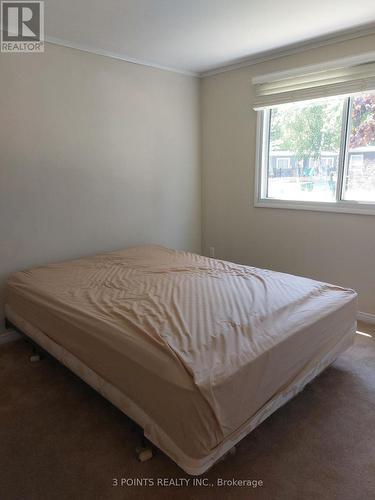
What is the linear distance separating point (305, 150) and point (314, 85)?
1.89ft

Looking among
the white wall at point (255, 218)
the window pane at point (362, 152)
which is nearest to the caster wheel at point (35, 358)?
the white wall at point (255, 218)

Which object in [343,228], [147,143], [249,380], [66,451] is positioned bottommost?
[66,451]

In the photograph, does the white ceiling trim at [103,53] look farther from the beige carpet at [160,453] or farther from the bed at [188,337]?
the beige carpet at [160,453]

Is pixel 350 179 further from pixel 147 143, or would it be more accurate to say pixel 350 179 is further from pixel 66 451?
pixel 66 451

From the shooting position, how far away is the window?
2.99m

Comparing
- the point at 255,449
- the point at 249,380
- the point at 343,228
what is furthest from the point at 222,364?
the point at 343,228

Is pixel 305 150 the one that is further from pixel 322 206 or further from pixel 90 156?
pixel 90 156

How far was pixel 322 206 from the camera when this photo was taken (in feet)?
10.6

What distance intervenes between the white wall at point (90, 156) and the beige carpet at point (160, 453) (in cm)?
126

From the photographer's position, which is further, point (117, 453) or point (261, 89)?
point (261, 89)

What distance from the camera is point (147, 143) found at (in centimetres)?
361

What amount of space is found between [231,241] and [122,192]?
1381mm

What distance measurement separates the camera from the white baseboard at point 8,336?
285cm

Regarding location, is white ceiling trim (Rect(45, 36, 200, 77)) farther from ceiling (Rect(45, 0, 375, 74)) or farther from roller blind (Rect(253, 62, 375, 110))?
roller blind (Rect(253, 62, 375, 110))
